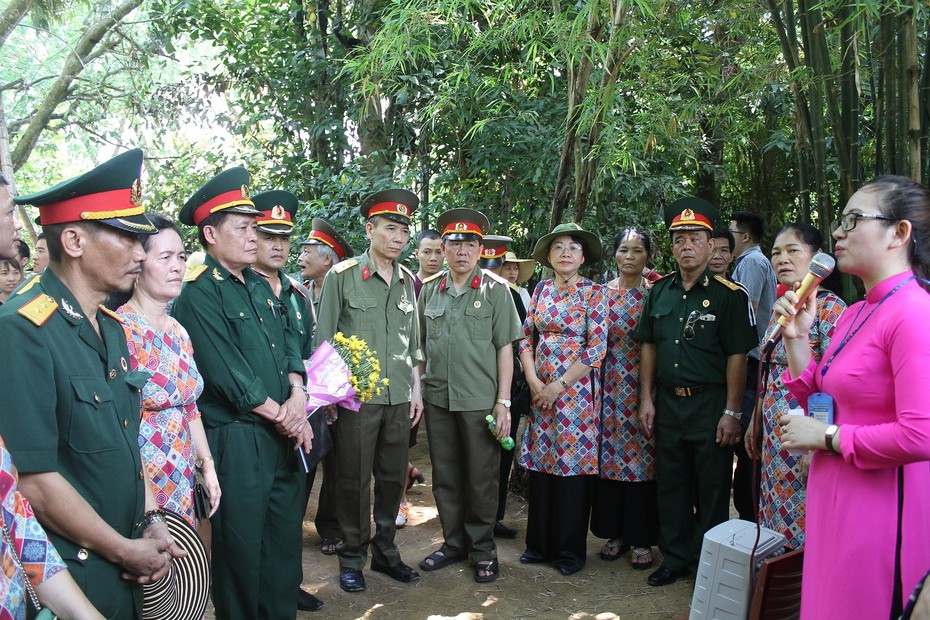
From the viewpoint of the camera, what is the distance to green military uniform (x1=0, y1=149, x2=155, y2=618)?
5.74ft

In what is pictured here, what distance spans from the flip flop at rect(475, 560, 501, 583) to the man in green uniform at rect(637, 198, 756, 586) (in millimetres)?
855

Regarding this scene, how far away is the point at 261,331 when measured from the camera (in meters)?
3.18

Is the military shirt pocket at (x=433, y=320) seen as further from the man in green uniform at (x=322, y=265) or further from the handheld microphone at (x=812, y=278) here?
the handheld microphone at (x=812, y=278)

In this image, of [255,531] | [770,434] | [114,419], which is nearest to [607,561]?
[770,434]

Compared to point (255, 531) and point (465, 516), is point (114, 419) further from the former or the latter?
point (465, 516)

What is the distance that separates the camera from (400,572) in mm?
4234

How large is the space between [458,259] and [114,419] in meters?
2.67

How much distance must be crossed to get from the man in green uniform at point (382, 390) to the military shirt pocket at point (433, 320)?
0.16 metres

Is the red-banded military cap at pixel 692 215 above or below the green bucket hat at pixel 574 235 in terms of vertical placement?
above

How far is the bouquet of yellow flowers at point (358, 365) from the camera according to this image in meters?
3.74

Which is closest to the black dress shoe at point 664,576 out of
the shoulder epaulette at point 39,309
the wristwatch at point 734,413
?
the wristwatch at point 734,413

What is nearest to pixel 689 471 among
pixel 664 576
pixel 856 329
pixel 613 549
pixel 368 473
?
pixel 664 576

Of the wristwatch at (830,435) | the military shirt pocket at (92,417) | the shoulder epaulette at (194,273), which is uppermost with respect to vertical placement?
the shoulder epaulette at (194,273)

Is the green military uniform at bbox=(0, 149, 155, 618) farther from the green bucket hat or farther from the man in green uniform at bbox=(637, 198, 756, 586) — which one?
the man in green uniform at bbox=(637, 198, 756, 586)
